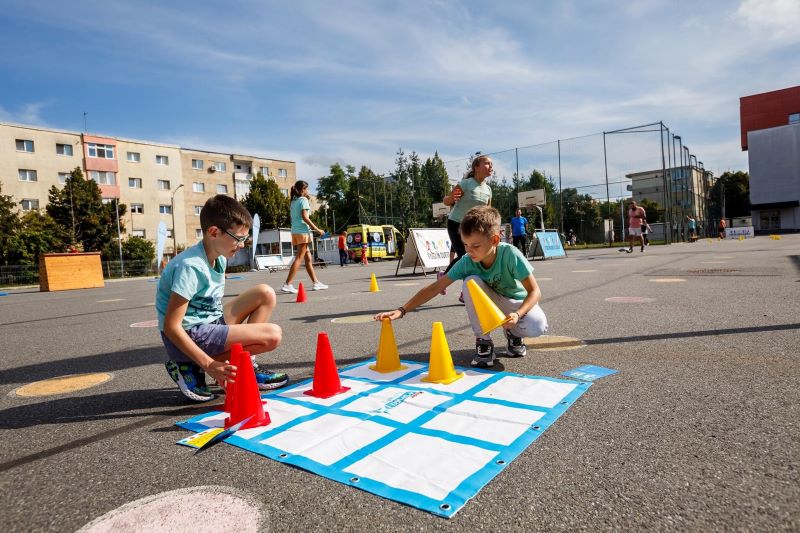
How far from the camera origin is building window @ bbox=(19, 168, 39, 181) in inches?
1694

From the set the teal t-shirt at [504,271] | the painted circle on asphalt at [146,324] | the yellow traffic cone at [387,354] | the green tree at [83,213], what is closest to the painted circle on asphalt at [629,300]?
the teal t-shirt at [504,271]

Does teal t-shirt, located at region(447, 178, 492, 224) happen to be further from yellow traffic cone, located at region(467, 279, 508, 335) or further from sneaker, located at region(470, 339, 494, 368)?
sneaker, located at region(470, 339, 494, 368)

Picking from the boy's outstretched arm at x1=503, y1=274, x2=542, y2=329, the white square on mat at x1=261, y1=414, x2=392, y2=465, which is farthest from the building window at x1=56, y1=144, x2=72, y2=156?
the white square on mat at x1=261, y1=414, x2=392, y2=465

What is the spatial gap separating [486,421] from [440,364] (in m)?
0.72

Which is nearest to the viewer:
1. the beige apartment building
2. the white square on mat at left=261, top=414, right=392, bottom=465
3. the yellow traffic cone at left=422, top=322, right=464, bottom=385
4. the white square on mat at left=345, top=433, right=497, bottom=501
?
the white square on mat at left=345, top=433, right=497, bottom=501

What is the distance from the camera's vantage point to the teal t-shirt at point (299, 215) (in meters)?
8.78

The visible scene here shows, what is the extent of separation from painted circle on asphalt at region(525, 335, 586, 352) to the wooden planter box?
17.5 m

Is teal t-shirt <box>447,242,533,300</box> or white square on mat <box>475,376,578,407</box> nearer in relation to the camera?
white square on mat <box>475,376,578,407</box>

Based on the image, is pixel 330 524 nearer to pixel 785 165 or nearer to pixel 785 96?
pixel 785 165

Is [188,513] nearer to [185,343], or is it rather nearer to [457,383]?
[185,343]

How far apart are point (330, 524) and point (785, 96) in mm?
78576

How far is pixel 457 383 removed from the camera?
9.13 ft

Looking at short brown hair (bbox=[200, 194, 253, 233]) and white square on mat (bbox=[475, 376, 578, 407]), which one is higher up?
short brown hair (bbox=[200, 194, 253, 233])

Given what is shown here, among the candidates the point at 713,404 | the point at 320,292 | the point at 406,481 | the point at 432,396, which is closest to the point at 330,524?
the point at 406,481
